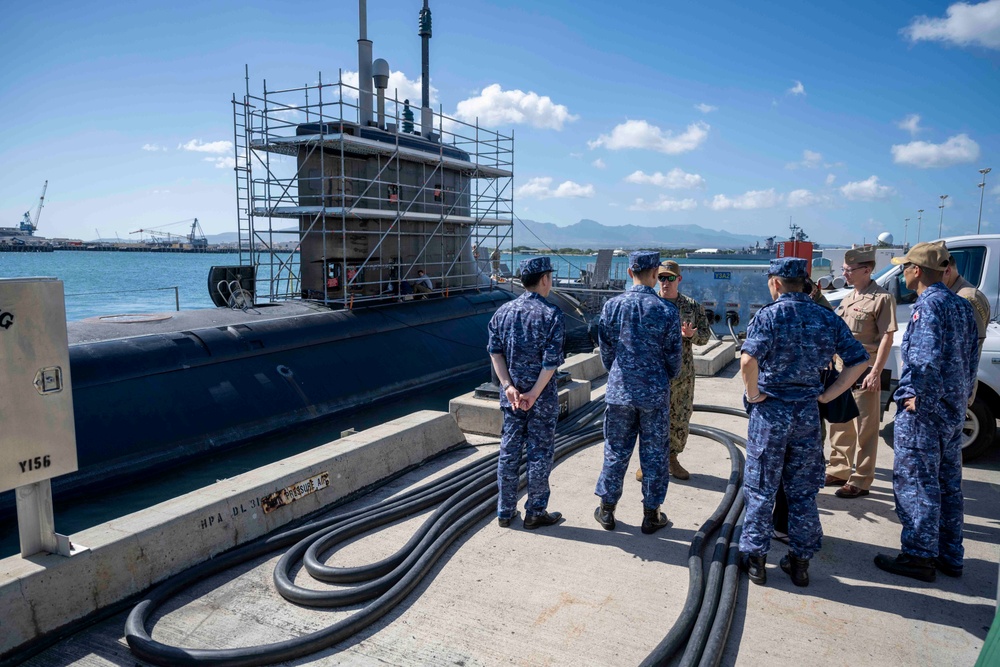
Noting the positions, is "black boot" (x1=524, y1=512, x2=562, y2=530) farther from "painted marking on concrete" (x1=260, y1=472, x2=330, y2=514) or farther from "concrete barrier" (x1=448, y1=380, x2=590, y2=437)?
"concrete barrier" (x1=448, y1=380, x2=590, y2=437)

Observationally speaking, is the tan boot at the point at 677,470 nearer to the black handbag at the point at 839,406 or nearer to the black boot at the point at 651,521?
the black boot at the point at 651,521

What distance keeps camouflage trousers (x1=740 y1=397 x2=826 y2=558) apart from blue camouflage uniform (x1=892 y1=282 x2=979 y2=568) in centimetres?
67

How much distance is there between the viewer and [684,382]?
20.3 ft

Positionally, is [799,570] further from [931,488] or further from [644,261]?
[644,261]

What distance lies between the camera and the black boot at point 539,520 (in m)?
5.15

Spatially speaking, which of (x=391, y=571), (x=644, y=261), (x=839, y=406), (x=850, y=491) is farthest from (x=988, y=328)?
(x=391, y=571)

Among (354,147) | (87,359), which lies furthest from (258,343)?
(354,147)

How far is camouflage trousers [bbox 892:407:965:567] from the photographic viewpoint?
167 inches

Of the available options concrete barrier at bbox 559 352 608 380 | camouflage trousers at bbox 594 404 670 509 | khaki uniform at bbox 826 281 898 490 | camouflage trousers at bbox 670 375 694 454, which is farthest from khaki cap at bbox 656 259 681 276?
concrete barrier at bbox 559 352 608 380

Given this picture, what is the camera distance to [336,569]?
4266 mm

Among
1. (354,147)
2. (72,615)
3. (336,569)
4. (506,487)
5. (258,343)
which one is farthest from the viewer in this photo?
(354,147)

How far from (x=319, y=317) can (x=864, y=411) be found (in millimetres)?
10793

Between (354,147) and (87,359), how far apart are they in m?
7.03

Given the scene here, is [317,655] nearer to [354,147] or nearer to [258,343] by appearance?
[258,343]
